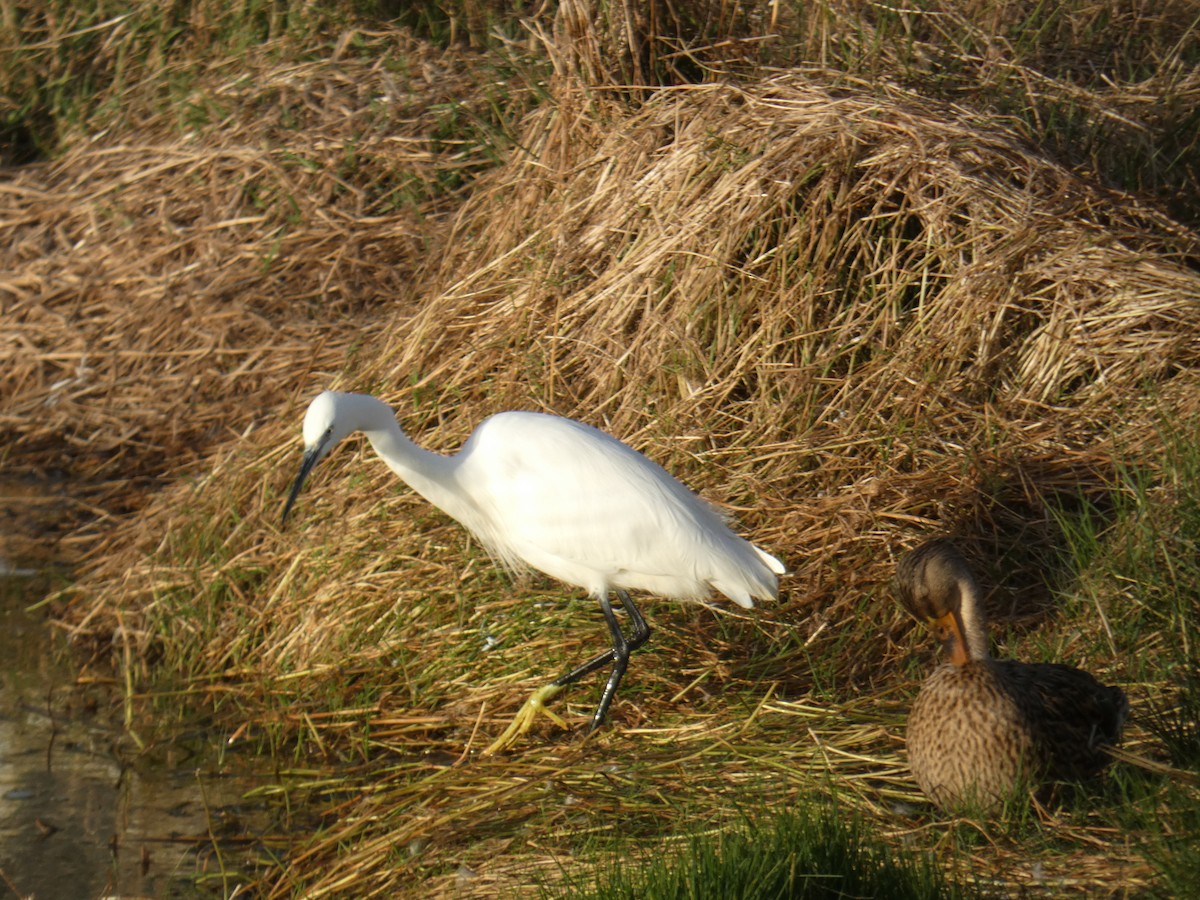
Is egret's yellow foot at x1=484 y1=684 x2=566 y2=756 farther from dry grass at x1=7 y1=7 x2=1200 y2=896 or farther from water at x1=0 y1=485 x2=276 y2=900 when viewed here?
water at x1=0 y1=485 x2=276 y2=900

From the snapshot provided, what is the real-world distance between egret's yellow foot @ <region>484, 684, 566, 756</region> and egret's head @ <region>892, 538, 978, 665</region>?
1.20 metres

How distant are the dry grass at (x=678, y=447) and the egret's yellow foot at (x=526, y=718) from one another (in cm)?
14

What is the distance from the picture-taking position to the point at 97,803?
408 centimetres

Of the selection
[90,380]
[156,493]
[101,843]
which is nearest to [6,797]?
[101,843]

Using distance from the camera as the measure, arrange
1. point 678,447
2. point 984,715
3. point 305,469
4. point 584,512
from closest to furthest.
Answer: point 984,715 < point 305,469 < point 584,512 < point 678,447

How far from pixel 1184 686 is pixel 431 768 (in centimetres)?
202

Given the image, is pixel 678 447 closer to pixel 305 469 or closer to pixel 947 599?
pixel 305 469

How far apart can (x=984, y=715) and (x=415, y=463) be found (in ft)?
5.80

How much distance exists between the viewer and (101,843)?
12.7 feet

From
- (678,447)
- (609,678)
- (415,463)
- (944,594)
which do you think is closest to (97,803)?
(415,463)

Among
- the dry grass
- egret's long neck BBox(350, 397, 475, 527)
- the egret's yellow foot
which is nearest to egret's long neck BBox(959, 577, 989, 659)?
the dry grass

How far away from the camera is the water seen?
3.70 meters

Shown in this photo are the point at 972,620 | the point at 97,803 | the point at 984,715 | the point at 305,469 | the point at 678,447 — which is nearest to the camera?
the point at 984,715

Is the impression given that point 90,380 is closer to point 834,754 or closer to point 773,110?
point 773,110
